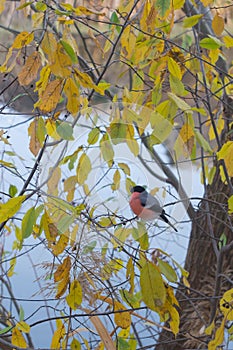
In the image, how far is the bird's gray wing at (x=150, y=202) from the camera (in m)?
0.50

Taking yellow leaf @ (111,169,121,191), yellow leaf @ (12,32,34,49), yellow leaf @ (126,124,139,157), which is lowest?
yellow leaf @ (111,169,121,191)

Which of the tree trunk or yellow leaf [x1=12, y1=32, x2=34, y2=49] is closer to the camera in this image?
yellow leaf [x1=12, y1=32, x2=34, y2=49]

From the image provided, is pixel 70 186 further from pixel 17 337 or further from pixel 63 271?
pixel 17 337

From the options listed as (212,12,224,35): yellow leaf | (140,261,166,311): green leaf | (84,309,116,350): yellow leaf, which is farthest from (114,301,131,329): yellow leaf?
(212,12,224,35): yellow leaf

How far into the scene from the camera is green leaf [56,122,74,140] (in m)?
0.50

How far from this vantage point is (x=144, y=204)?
1.64 ft

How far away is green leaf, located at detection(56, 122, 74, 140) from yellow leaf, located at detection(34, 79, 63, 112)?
0.07 ft

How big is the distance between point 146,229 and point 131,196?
0.04 m

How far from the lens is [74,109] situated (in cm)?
49

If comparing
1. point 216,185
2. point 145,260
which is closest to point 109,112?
point 145,260

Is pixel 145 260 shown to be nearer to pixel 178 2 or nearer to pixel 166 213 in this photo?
pixel 166 213

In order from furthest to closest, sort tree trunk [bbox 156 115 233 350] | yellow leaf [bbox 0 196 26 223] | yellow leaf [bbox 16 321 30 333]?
tree trunk [bbox 156 115 233 350] < yellow leaf [bbox 16 321 30 333] < yellow leaf [bbox 0 196 26 223]

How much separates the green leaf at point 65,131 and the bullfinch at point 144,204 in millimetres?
78

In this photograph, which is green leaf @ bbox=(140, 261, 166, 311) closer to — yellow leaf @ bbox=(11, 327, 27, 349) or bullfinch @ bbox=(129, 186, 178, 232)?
bullfinch @ bbox=(129, 186, 178, 232)
